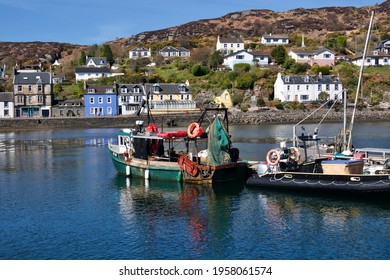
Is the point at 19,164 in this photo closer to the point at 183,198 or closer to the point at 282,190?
the point at 183,198

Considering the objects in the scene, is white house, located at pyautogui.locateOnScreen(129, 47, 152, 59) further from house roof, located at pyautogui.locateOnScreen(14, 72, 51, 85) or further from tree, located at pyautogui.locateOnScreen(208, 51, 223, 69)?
house roof, located at pyautogui.locateOnScreen(14, 72, 51, 85)

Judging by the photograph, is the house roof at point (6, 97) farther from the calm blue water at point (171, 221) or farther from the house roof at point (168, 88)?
the calm blue water at point (171, 221)

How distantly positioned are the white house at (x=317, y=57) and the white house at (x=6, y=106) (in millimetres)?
59307

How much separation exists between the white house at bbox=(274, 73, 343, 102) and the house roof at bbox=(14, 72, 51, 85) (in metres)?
42.5

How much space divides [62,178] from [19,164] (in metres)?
9.97

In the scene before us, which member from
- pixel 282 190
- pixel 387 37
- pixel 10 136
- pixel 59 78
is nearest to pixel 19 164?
pixel 282 190

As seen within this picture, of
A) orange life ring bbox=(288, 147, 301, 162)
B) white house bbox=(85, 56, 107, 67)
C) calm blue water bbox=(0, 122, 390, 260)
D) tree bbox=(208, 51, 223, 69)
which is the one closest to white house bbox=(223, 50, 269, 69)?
tree bbox=(208, 51, 223, 69)

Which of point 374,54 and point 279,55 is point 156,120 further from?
point 374,54

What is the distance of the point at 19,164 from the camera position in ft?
156

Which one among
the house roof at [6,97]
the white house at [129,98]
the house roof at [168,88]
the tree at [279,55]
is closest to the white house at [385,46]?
the tree at [279,55]

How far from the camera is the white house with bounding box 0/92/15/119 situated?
94.4 m

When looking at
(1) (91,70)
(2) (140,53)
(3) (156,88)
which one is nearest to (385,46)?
(3) (156,88)

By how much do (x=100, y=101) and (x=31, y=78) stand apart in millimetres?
13435

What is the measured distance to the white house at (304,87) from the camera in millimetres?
96375
